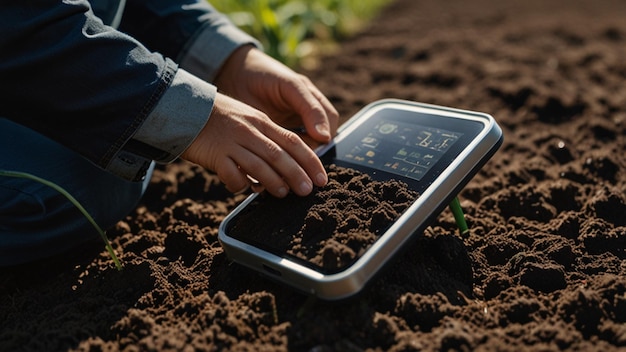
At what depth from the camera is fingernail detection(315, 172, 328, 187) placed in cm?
134

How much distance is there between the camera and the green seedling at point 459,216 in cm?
142

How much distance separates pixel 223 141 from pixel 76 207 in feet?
1.30

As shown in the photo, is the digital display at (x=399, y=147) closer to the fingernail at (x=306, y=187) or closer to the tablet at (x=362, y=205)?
the tablet at (x=362, y=205)

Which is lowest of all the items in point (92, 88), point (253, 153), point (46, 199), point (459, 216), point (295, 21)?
point (295, 21)

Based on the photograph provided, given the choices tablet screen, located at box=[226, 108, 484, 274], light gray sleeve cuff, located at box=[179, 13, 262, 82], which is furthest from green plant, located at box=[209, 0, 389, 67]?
tablet screen, located at box=[226, 108, 484, 274]

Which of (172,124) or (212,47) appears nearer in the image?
(172,124)

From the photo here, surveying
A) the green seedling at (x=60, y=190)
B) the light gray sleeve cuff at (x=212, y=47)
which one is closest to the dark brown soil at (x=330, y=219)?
the green seedling at (x=60, y=190)

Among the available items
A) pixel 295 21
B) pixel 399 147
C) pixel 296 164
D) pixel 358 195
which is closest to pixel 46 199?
pixel 296 164

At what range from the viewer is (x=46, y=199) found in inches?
55.4

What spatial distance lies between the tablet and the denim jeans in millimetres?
358

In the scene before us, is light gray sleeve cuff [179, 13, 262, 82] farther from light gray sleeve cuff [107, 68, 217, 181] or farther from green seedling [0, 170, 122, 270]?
green seedling [0, 170, 122, 270]

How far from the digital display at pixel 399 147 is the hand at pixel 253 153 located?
0.52 ft

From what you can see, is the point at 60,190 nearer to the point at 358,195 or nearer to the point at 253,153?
the point at 253,153

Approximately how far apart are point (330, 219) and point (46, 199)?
63 centimetres
